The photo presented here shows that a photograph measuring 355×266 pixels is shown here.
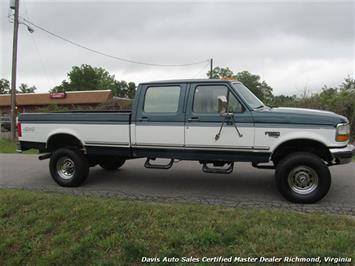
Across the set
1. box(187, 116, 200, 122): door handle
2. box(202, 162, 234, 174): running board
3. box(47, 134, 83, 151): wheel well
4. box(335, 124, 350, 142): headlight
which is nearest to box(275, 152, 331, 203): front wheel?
box(335, 124, 350, 142): headlight

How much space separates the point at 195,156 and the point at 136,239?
2373 millimetres

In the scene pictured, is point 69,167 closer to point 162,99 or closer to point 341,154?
point 162,99

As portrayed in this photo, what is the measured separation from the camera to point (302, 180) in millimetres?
5551

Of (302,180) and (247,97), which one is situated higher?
(247,97)

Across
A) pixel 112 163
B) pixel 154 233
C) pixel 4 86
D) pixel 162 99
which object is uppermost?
pixel 4 86

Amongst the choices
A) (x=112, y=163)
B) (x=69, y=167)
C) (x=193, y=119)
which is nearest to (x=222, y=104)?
(x=193, y=119)

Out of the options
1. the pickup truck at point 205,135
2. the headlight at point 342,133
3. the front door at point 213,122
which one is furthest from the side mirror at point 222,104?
the headlight at point 342,133

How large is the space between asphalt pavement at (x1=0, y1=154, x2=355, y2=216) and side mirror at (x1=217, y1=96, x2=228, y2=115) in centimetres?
146

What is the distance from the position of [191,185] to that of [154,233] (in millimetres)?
2718

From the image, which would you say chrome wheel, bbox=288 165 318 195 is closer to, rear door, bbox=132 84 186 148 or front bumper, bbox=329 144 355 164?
front bumper, bbox=329 144 355 164

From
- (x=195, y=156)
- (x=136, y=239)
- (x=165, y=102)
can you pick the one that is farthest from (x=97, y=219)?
(x=165, y=102)

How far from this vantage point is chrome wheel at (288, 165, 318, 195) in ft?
18.0

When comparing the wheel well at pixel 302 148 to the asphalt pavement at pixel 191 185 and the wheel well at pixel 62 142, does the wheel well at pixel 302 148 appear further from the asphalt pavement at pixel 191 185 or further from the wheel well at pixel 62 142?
the wheel well at pixel 62 142

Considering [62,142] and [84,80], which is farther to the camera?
[84,80]
